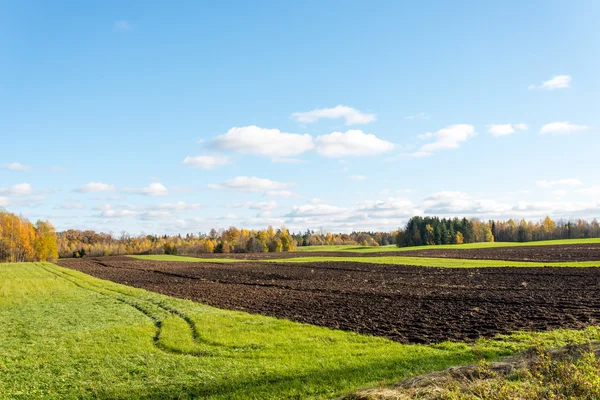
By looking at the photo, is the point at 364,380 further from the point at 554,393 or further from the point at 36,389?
the point at 36,389

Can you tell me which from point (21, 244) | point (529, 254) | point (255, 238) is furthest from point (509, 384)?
point (255, 238)

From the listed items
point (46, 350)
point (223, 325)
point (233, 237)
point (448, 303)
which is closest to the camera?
point (46, 350)

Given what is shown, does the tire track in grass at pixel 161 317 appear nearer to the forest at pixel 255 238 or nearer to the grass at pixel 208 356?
the grass at pixel 208 356

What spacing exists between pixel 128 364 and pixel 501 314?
50.5 ft

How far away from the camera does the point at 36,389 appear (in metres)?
11.2

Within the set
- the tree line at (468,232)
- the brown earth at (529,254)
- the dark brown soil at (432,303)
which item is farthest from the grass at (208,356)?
the tree line at (468,232)

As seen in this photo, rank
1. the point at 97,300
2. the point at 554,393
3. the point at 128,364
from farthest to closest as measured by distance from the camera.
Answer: the point at 97,300, the point at 128,364, the point at 554,393

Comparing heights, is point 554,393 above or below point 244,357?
above

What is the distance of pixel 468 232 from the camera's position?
146 meters

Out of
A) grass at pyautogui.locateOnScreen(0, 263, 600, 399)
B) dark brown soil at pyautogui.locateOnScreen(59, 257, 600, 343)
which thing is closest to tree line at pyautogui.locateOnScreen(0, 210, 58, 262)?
dark brown soil at pyautogui.locateOnScreen(59, 257, 600, 343)

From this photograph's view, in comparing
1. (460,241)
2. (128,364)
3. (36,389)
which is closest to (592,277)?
→ (128,364)

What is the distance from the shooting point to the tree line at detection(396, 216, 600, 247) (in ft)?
464

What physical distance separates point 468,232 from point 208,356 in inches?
5700

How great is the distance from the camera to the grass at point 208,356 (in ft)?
35.0
